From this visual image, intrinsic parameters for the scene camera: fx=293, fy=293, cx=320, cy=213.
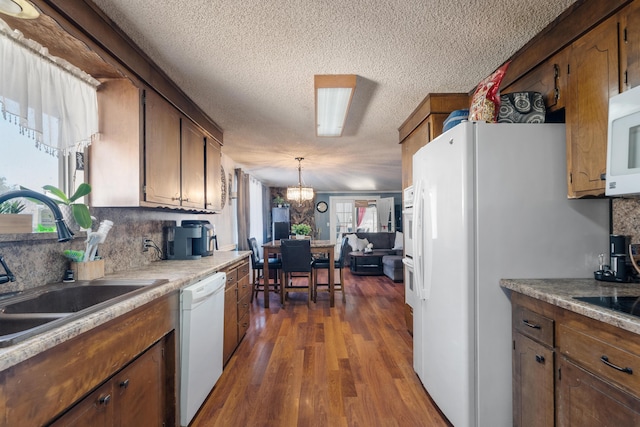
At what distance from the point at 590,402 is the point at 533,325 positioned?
0.34 metres

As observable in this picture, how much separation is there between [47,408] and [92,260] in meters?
1.02

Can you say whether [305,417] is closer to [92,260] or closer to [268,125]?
[92,260]

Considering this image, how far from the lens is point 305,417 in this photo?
187 cm

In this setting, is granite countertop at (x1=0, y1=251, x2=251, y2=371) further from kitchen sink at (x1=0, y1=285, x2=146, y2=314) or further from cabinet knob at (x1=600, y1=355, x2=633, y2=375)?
cabinet knob at (x1=600, y1=355, x2=633, y2=375)

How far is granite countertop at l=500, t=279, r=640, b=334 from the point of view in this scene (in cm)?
101

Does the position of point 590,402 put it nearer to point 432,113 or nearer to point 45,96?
point 432,113

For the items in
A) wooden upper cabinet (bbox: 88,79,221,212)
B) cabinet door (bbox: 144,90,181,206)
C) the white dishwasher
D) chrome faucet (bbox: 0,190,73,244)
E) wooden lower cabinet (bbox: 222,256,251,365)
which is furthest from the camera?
wooden lower cabinet (bbox: 222,256,251,365)

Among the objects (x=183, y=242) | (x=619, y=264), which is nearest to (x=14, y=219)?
(x=183, y=242)

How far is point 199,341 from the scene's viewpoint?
1.86 m

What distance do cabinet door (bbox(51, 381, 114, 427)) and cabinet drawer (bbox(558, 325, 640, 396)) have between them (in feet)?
6.12

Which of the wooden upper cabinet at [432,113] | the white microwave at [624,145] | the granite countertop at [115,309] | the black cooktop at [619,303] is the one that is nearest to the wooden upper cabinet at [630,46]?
the white microwave at [624,145]

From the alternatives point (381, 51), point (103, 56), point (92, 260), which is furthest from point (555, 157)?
point (92, 260)

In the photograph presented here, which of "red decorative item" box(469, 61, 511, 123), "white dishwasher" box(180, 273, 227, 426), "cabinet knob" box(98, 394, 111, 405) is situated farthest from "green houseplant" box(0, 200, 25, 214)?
"red decorative item" box(469, 61, 511, 123)

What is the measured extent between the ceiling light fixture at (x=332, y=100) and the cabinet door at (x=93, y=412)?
218cm
